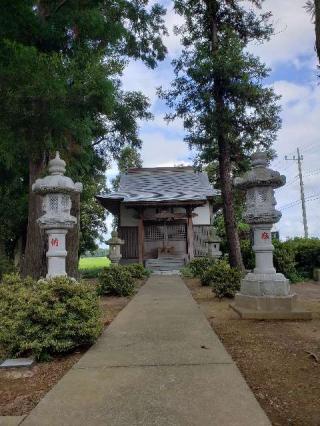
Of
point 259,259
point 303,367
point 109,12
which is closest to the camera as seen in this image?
point 303,367

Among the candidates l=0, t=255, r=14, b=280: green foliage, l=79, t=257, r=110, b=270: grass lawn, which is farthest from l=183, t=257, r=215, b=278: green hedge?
l=0, t=255, r=14, b=280: green foliage

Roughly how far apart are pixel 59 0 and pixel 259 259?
714 cm

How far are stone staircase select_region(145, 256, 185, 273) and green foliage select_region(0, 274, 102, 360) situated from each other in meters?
14.3

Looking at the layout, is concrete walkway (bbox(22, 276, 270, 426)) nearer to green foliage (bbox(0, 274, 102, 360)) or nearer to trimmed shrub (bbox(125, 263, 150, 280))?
green foliage (bbox(0, 274, 102, 360))

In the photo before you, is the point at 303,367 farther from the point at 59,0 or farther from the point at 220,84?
the point at 220,84

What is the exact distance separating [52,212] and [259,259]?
3.87 m

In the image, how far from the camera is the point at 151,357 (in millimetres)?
3848

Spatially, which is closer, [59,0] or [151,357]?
[151,357]

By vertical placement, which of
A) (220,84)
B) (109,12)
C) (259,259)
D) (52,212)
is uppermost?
(109,12)

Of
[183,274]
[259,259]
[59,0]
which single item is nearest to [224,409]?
[259,259]

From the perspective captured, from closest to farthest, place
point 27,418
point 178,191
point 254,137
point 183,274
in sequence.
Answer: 1. point 27,418
2. point 254,137
3. point 183,274
4. point 178,191

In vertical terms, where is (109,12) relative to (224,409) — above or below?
above

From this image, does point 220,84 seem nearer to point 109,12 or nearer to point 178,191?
point 109,12

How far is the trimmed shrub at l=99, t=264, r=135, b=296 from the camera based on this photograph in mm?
9750
